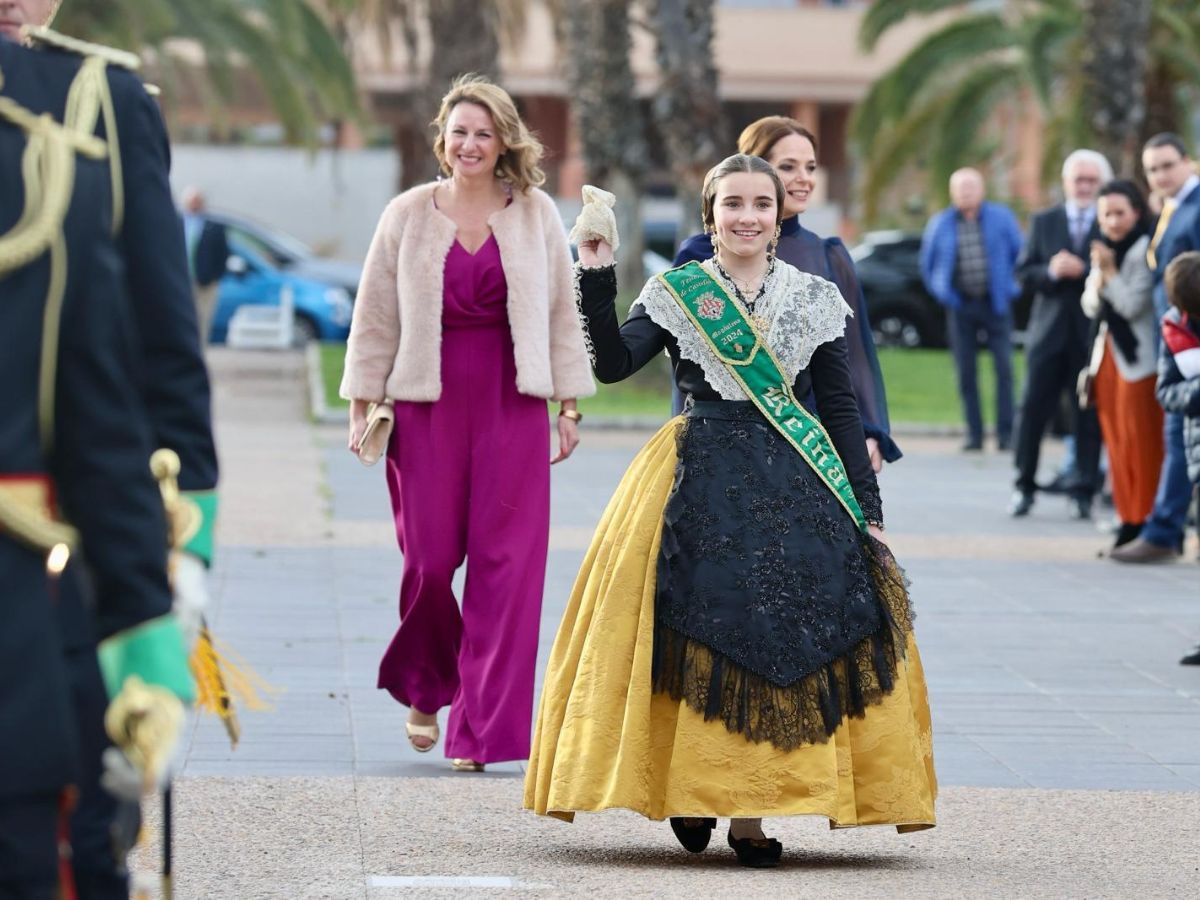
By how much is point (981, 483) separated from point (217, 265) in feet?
18.7

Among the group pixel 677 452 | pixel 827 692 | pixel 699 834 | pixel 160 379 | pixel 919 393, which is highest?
pixel 160 379

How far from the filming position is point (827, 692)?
5547mm

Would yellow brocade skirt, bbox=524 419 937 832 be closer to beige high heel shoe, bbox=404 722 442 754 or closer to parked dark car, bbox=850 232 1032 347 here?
beige high heel shoe, bbox=404 722 442 754

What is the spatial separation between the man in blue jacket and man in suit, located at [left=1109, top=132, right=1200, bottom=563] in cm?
502

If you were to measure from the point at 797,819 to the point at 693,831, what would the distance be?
64 cm

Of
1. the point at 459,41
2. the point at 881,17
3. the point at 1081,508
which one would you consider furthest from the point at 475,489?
the point at 881,17

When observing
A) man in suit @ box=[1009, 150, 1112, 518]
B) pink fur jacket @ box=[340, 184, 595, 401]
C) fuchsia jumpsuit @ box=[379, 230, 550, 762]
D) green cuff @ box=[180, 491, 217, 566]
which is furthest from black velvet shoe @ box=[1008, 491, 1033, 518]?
green cuff @ box=[180, 491, 217, 566]

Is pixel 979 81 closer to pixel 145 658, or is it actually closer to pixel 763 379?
pixel 763 379

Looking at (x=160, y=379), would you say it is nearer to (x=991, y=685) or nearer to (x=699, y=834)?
(x=699, y=834)

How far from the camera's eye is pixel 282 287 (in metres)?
27.2

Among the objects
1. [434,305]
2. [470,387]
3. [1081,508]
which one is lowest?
[1081,508]

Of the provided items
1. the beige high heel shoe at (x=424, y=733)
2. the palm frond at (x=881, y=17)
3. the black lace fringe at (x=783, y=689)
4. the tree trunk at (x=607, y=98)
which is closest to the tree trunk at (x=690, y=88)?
the tree trunk at (x=607, y=98)

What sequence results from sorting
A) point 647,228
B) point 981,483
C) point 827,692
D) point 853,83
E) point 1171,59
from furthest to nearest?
point 853,83 < point 647,228 < point 1171,59 < point 981,483 < point 827,692

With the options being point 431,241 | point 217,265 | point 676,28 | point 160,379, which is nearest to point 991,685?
point 431,241
